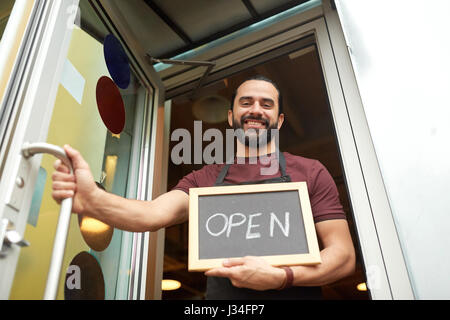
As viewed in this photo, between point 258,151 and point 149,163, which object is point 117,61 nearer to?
point 149,163

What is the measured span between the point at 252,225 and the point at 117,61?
1.00 metres

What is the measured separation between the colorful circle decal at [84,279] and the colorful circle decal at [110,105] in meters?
0.52

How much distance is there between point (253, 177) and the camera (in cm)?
132

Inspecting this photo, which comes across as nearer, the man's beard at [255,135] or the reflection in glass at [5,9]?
the man's beard at [255,135]

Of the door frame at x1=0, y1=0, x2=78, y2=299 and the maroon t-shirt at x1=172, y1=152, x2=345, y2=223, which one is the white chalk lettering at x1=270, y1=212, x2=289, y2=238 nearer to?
the maroon t-shirt at x1=172, y1=152, x2=345, y2=223

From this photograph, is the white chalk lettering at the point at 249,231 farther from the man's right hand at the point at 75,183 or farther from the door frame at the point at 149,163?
the door frame at the point at 149,163

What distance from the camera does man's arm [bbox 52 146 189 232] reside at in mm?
912

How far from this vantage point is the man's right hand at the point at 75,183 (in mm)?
880

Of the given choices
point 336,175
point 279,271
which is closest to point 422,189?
point 279,271

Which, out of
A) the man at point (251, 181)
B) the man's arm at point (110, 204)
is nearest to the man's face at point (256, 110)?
the man at point (251, 181)

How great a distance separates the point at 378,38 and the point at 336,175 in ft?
7.83

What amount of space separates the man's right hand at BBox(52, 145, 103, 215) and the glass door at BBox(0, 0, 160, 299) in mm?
49

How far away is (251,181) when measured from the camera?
1.27 m
